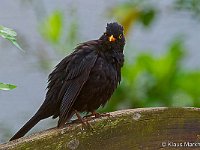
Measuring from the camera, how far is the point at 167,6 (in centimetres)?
493

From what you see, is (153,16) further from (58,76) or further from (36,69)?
(58,76)

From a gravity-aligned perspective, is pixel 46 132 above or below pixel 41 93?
below

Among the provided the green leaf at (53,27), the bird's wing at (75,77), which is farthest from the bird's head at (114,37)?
the green leaf at (53,27)

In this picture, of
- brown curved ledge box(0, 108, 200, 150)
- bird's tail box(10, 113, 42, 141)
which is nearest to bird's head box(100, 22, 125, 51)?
bird's tail box(10, 113, 42, 141)

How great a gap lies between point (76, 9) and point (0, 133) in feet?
4.40

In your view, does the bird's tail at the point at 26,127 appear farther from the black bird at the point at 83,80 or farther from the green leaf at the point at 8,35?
the green leaf at the point at 8,35

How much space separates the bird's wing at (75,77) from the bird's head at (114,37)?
0.16m

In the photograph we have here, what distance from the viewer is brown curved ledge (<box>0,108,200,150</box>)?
1.82 meters

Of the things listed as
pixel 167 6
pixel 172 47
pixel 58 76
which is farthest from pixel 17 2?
pixel 58 76

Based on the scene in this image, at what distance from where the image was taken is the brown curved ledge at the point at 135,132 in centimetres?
182

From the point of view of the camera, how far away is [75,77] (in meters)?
2.60

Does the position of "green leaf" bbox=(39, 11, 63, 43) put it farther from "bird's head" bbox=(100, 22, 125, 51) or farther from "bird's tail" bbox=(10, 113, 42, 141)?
"bird's tail" bbox=(10, 113, 42, 141)

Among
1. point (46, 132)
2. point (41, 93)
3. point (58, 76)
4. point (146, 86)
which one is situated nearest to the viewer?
point (46, 132)

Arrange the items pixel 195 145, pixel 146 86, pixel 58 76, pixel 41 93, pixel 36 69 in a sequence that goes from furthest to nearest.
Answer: pixel 41 93 < pixel 36 69 < pixel 146 86 < pixel 58 76 < pixel 195 145
